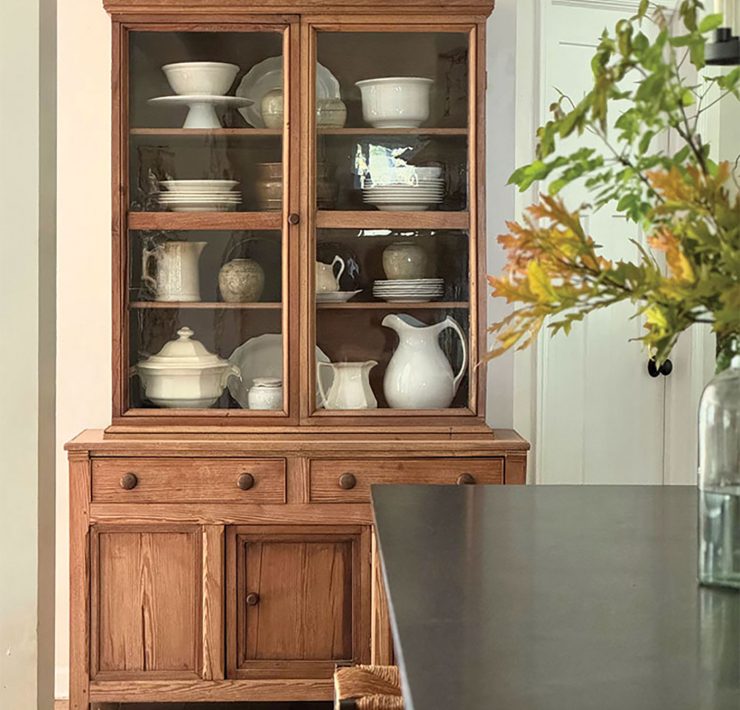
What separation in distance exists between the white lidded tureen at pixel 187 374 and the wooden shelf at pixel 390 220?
0.48 m

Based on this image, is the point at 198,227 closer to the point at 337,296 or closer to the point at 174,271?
the point at 174,271

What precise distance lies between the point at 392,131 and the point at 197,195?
0.57 meters

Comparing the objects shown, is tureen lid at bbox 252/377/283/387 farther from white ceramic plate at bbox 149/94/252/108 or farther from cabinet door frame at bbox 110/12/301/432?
white ceramic plate at bbox 149/94/252/108

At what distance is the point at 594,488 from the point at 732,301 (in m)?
1.18

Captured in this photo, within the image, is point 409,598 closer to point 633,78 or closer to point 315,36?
point 315,36

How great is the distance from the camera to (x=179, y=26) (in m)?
3.44

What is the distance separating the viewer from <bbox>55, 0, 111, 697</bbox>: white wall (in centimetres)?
A: 375

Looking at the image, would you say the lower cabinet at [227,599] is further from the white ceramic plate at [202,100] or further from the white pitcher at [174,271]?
the white ceramic plate at [202,100]

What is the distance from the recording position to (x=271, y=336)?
349 centimetres

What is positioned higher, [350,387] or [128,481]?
[350,387]

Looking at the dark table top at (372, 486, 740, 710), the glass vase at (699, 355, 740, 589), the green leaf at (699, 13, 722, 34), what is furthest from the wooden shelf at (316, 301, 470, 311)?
the green leaf at (699, 13, 722, 34)
